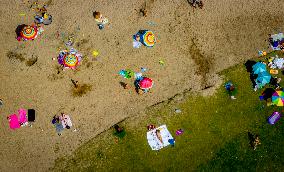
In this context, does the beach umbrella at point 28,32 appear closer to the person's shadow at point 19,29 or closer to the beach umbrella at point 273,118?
the person's shadow at point 19,29

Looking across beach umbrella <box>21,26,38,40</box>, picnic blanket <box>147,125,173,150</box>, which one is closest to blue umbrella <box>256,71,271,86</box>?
picnic blanket <box>147,125,173,150</box>

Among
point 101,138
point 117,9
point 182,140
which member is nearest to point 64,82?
point 101,138

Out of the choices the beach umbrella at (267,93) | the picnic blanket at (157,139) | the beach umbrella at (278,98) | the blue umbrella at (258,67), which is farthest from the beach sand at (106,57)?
the beach umbrella at (278,98)

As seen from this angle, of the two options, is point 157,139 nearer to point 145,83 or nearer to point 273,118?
point 145,83

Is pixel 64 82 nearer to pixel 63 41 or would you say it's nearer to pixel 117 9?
pixel 63 41

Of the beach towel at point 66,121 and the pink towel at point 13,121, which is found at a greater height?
the pink towel at point 13,121

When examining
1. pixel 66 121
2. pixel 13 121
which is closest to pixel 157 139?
pixel 66 121

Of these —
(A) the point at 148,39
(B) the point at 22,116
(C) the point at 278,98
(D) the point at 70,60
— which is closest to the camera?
(B) the point at 22,116
